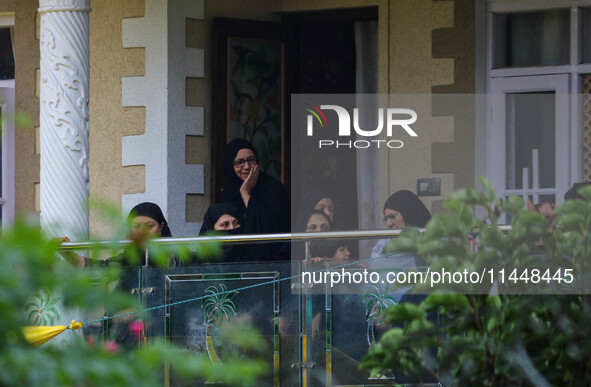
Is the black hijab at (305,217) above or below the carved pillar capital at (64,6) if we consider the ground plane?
below

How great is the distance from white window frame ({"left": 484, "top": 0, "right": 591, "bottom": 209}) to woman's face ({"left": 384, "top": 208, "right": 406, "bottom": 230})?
4.47 feet

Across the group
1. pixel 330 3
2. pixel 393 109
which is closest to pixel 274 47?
pixel 330 3

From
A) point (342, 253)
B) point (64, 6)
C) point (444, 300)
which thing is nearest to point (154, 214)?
point (342, 253)

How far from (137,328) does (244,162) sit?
5.38 ft

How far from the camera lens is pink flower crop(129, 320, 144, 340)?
587 cm

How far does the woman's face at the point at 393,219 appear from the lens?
659 cm

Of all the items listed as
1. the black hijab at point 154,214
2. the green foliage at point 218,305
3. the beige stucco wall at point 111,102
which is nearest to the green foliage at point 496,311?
the green foliage at point 218,305

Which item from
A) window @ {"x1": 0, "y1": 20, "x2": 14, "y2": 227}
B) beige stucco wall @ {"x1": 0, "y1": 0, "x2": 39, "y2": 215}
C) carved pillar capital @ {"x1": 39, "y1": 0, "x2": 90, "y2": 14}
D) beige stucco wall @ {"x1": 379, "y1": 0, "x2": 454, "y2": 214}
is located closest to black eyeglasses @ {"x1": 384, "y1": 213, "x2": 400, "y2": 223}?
beige stucco wall @ {"x1": 379, "y1": 0, "x2": 454, "y2": 214}

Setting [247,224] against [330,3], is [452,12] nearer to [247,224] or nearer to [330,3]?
[330,3]

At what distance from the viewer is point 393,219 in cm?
665

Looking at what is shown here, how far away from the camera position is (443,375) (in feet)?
8.60

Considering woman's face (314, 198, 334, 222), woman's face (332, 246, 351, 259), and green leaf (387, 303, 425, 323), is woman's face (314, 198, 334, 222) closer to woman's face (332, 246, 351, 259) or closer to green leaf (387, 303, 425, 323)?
woman's face (332, 246, 351, 259)

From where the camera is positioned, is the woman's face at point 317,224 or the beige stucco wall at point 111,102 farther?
the beige stucco wall at point 111,102

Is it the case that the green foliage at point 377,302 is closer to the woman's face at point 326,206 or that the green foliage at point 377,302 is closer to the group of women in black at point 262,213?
the group of women in black at point 262,213
